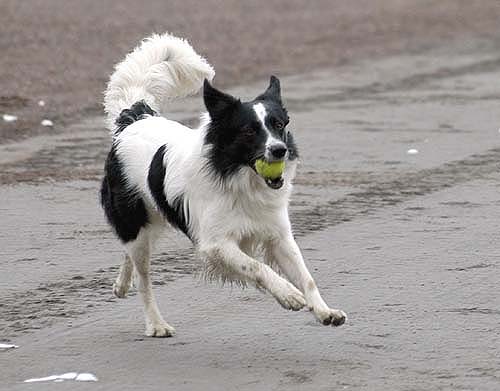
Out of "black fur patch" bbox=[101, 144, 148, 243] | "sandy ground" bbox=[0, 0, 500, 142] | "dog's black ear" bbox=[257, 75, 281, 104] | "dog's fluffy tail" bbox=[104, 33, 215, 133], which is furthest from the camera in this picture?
"sandy ground" bbox=[0, 0, 500, 142]

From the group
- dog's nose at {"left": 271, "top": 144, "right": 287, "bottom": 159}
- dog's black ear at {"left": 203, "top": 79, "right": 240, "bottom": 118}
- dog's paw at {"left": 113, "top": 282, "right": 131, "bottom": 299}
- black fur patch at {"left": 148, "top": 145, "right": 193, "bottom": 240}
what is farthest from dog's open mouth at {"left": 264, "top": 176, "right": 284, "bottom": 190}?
dog's paw at {"left": 113, "top": 282, "right": 131, "bottom": 299}

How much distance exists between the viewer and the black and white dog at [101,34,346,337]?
297 inches

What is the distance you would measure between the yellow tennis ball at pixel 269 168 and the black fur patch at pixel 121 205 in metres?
1.11

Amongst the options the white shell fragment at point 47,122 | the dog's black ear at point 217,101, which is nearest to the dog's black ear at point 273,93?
the dog's black ear at point 217,101

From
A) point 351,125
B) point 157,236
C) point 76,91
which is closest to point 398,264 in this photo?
point 157,236

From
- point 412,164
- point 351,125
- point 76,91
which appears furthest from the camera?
point 76,91

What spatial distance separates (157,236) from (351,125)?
9.12 meters

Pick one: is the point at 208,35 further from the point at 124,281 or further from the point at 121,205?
the point at 121,205

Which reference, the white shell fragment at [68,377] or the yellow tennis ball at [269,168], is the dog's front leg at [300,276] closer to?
the yellow tennis ball at [269,168]

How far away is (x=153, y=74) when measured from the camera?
9.24 metres

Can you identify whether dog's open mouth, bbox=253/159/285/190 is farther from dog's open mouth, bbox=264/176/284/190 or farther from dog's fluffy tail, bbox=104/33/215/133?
dog's fluffy tail, bbox=104/33/215/133

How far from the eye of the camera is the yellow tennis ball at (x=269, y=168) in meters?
7.49

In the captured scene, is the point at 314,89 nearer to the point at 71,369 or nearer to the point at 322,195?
the point at 322,195

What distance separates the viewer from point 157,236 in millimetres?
8430
